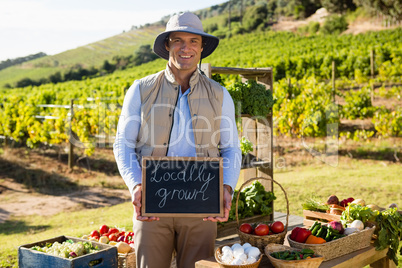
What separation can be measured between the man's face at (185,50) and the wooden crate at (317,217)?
2.04m

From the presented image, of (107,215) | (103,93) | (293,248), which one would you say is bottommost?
(107,215)

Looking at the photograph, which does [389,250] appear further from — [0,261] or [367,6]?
[367,6]

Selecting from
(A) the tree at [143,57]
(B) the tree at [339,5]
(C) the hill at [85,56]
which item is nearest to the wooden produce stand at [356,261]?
(A) the tree at [143,57]

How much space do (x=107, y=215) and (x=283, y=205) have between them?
10.7ft

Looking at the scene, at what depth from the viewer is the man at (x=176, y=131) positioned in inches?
104

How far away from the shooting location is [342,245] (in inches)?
124

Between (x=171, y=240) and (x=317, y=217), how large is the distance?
1.80 metres

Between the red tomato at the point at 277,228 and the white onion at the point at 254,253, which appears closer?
the white onion at the point at 254,253

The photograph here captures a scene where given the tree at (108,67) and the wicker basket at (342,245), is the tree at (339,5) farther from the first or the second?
the wicker basket at (342,245)

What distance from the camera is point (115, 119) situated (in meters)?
12.2

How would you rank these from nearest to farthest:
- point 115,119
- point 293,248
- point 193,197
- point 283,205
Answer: point 193,197 → point 293,248 → point 283,205 → point 115,119

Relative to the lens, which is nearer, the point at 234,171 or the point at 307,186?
the point at 234,171

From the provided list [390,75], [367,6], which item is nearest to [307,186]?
[390,75]

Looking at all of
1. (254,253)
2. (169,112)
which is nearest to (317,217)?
(254,253)
